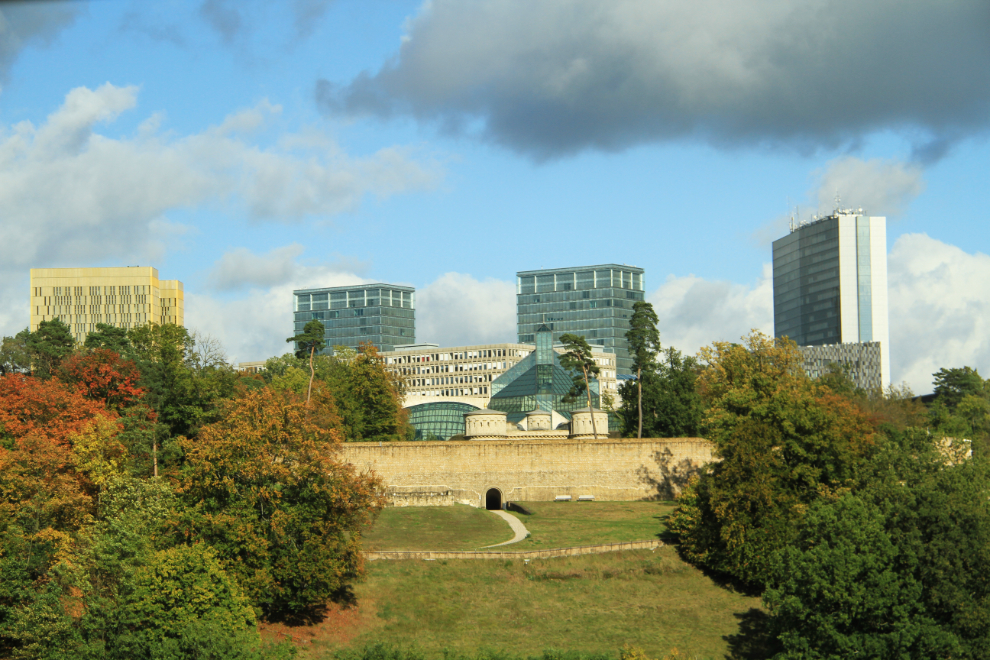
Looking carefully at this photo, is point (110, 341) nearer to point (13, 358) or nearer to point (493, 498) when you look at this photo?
point (13, 358)

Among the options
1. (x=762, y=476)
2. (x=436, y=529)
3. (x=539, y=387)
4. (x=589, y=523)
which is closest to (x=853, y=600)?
(x=762, y=476)

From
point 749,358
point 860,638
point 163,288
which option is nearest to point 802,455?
point 860,638

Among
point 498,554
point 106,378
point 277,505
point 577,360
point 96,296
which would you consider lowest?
point 498,554

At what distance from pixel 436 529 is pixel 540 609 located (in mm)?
10315

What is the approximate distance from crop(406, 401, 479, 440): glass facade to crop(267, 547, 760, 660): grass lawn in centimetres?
4824

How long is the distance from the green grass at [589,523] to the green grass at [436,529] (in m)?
1.94

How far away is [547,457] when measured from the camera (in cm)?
6581

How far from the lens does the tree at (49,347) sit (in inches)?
2963

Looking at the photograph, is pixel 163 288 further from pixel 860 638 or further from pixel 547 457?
pixel 860 638

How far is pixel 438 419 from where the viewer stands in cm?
9994

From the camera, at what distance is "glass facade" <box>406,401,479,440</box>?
3883 inches

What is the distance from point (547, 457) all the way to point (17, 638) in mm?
33078

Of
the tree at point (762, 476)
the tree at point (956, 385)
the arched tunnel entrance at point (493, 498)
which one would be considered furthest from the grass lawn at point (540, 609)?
the tree at point (956, 385)

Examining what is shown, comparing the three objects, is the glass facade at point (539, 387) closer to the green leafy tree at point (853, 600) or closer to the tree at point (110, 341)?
the tree at point (110, 341)
